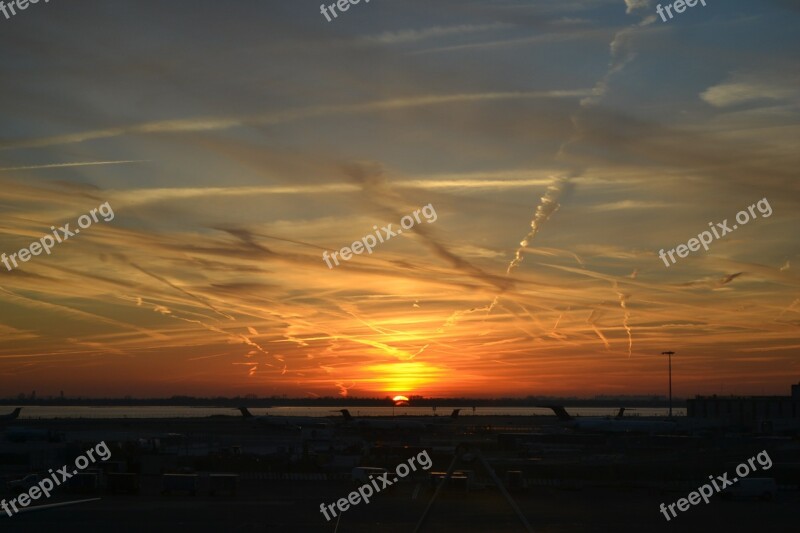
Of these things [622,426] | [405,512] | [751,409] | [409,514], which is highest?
[751,409]

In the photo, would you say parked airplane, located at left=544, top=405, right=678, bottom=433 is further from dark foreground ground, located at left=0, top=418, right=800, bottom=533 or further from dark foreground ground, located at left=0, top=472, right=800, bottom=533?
dark foreground ground, located at left=0, top=472, right=800, bottom=533

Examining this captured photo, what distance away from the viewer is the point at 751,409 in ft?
520

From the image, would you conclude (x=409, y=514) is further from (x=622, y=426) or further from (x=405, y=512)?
(x=622, y=426)

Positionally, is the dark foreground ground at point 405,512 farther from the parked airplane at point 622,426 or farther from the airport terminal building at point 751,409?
the airport terminal building at point 751,409

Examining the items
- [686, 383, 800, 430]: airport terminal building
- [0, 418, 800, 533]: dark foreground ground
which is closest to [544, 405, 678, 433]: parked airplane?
[686, 383, 800, 430]: airport terminal building

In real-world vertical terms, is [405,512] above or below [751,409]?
below

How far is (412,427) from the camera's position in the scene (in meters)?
149

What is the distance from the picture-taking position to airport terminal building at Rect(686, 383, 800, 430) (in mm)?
147125

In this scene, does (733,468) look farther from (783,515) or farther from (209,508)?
(209,508)

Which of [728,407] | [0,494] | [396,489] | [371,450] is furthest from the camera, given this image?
[728,407]

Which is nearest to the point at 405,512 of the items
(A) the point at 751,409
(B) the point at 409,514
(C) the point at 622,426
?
(B) the point at 409,514

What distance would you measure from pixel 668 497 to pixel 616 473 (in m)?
13.8

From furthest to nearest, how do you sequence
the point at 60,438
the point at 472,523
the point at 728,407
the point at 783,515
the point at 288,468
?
the point at 728,407
the point at 60,438
the point at 288,468
the point at 783,515
the point at 472,523

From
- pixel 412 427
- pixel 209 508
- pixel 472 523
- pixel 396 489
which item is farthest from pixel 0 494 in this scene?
pixel 412 427
